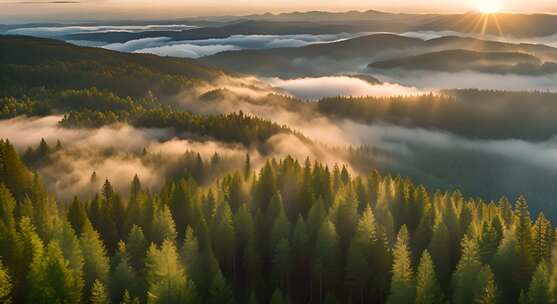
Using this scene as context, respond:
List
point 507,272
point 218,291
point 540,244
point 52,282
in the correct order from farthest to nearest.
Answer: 1. point 540,244
2. point 507,272
3. point 218,291
4. point 52,282

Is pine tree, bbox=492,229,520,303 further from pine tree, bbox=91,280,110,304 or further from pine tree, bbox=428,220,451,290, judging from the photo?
pine tree, bbox=91,280,110,304

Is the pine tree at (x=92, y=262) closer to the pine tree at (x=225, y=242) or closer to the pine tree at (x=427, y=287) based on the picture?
the pine tree at (x=225, y=242)

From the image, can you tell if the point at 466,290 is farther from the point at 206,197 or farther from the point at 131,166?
the point at 131,166

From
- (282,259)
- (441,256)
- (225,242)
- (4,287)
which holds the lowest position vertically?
(282,259)

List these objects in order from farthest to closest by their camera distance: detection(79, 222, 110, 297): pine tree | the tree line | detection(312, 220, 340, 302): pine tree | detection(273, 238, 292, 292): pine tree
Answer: detection(273, 238, 292, 292): pine tree, detection(312, 220, 340, 302): pine tree, detection(79, 222, 110, 297): pine tree, the tree line

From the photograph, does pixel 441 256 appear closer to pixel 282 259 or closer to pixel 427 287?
pixel 427 287

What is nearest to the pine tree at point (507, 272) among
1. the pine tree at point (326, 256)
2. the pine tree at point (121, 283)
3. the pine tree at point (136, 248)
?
the pine tree at point (326, 256)

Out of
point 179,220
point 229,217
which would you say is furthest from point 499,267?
point 179,220

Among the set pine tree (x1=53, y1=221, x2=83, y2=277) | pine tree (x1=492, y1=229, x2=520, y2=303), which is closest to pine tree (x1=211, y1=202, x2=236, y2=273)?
pine tree (x1=53, y1=221, x2=83, y2=277)

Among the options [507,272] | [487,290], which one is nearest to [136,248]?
[487,290]
